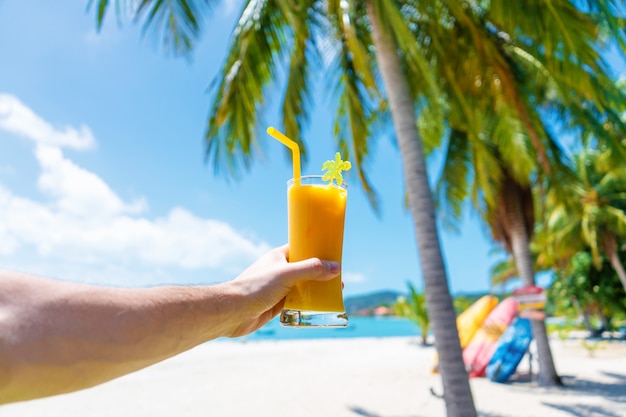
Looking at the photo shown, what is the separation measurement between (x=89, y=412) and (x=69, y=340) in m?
6.80

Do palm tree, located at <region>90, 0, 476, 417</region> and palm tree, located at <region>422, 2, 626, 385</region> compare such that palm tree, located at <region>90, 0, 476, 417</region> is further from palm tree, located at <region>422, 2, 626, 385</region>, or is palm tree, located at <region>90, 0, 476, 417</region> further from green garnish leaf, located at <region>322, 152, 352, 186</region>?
green garnish leaf, located at <region>322, 152, 352, 186</region>

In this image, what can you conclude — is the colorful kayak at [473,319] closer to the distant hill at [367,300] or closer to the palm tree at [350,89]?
the palm tree at [350,89]

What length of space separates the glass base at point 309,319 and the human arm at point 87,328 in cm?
26

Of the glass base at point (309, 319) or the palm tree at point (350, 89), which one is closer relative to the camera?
the glass base at point (309, 319)

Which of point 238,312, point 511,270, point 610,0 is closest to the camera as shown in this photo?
point 238,312

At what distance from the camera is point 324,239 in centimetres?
144

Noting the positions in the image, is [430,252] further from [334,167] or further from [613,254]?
[613,254]

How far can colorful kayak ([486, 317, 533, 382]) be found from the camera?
8.61 meters

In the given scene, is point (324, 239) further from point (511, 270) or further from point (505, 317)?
point (511, 270)

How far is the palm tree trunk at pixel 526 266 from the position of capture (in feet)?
26.7

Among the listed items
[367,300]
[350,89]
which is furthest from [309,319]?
[367,300]

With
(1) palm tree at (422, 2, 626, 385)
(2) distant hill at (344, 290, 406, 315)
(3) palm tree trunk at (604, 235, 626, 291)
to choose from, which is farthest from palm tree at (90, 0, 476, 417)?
(2) distant hill at (344, 290, 406, 315)

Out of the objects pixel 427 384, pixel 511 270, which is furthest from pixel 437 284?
pixel 511 270

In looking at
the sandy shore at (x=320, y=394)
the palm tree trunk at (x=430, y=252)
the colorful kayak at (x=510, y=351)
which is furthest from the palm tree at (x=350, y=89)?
the colorful kayak at (x=510, y=351)
